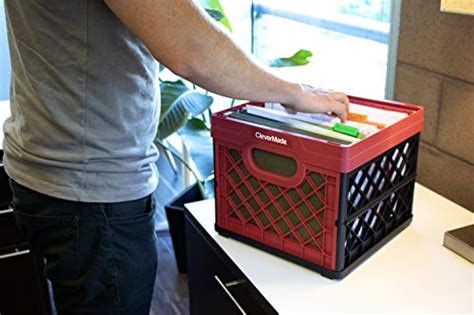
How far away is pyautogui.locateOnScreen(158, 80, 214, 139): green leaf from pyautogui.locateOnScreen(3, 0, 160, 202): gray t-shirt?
0.88 meters

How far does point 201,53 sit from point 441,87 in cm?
71

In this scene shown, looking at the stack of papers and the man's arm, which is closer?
the man's arm

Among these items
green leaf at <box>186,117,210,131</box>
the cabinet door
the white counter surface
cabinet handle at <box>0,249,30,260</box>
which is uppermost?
the white counter surface

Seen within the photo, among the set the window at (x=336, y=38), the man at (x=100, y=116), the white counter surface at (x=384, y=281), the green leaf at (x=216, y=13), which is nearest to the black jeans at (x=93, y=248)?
the man at (x=100, y=116)

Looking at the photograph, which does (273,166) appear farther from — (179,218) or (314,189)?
(179,218)

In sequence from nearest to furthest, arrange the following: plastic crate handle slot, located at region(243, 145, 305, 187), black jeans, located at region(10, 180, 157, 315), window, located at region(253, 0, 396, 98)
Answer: plastic crate handle slot, located at region(243, 145, 305, 187)
black jeans, located at region(10, 180, 157, 315)
window, located at region(253, 0, 396, 98)

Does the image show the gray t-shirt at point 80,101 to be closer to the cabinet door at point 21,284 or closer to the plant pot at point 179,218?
the cabinet door at point 21,284

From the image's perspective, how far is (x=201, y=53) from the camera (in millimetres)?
971

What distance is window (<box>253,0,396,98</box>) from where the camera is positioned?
1994 mm

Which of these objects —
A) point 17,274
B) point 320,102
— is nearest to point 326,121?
point 320,102

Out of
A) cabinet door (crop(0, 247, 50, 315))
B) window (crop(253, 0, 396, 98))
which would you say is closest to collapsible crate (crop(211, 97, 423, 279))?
window (crop(253, 0, 396, 98))

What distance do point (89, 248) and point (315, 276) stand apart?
451mm

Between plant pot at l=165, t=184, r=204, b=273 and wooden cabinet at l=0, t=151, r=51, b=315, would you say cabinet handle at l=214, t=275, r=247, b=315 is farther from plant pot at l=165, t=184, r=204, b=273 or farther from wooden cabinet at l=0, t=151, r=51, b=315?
plant pot at l=165, t=184, r=204, b=273

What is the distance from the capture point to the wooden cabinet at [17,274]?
186 centimetres
